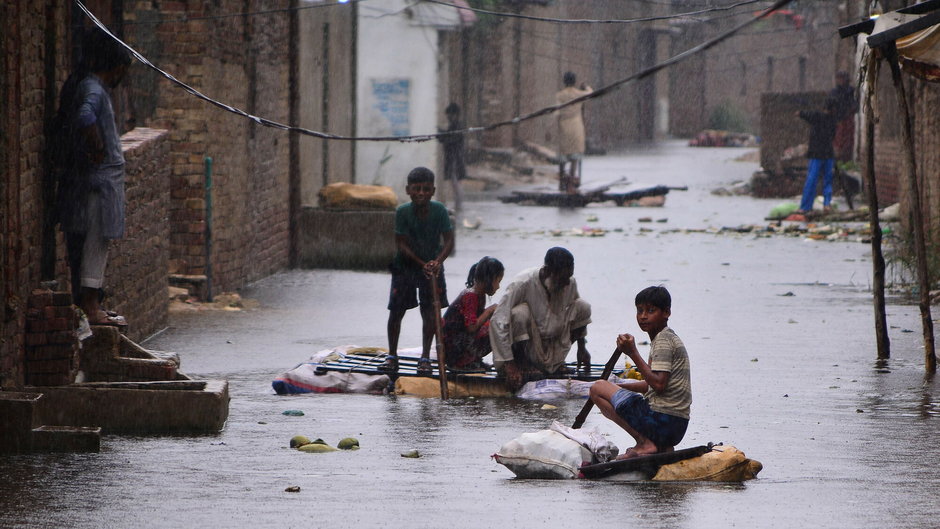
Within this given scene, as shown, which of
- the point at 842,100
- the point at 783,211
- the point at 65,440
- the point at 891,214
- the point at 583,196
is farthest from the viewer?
the point at 583,196

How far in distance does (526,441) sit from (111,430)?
7.56 feet

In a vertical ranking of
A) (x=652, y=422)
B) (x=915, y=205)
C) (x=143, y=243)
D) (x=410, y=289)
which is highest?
(x=915, y=205)

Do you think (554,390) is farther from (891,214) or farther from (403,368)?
(891,214)

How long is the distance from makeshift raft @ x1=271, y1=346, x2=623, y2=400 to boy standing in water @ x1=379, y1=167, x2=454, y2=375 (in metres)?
0.38

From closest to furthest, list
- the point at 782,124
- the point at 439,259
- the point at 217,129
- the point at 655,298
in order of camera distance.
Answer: the point at 655,298 < the point at 439,259 < the point at 217,129 < the point at 782,124

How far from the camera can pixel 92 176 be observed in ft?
26.5

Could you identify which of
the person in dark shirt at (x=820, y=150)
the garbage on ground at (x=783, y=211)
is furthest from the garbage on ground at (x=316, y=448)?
the garbage on ground at (x=783, y=211)

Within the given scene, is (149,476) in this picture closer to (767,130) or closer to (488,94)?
(767,130)

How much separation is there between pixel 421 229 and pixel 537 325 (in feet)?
4.20

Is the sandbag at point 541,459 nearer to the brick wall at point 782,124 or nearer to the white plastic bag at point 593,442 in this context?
the white plastic bag at point 593,442

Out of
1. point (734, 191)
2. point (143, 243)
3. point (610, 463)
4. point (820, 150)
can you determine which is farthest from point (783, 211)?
point (610, 463)

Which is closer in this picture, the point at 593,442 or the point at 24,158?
the point at 593,442

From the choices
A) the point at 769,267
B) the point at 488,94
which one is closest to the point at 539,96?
the point at 488,94

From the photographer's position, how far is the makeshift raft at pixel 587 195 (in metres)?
27.1
